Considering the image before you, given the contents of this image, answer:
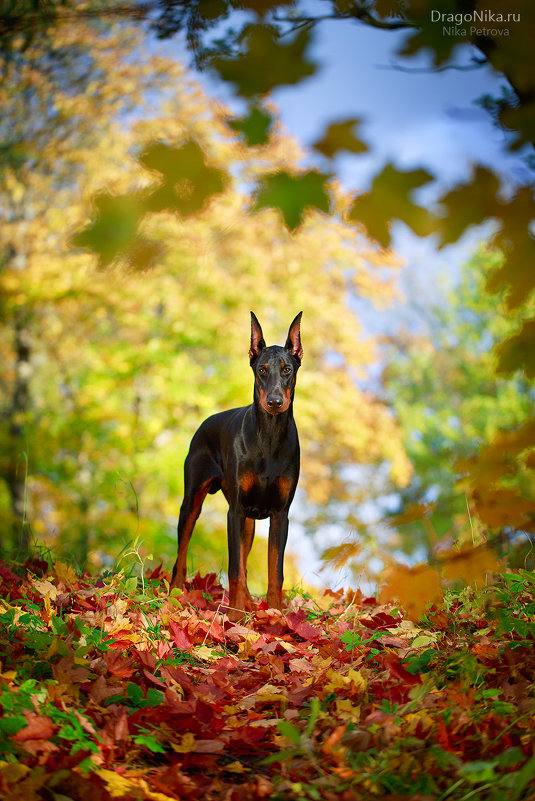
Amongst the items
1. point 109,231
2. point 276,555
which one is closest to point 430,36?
point 109,231

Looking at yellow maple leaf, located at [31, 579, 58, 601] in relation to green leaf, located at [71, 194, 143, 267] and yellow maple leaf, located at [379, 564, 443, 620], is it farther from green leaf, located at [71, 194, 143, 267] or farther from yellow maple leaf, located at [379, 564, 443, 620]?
green leaf, located at [71, 194, 143, 267]

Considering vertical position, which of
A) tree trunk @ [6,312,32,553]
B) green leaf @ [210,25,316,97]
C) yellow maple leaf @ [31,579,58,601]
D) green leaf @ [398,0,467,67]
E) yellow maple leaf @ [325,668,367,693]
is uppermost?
tree trunk @ [6,312,32,553]

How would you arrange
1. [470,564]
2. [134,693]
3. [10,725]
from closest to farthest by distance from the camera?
[10,725]
[470,564]
[134,693]

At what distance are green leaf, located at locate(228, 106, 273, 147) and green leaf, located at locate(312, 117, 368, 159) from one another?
0.14 meters

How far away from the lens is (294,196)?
70.8 inches

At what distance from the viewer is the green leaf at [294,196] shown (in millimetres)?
1799

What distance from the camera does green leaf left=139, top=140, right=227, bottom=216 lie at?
1799mm

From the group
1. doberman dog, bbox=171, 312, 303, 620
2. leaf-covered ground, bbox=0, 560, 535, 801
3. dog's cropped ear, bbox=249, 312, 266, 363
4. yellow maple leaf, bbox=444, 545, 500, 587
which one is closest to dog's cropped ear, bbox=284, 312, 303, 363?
doberman dog, bbox=171, 312, 303, 620

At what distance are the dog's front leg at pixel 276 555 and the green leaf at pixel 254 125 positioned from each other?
9.78ft

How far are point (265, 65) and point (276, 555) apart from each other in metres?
3.17

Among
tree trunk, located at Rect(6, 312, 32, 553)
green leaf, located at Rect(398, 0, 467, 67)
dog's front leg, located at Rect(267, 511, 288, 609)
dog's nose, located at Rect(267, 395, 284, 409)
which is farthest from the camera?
tree trunk, located at Rect(6, 312, 32, 553)

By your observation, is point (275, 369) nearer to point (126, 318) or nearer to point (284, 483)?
point (284, 483)

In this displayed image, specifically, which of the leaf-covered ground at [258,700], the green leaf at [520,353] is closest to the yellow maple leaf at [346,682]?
the leaf-covered ground at [258,700]

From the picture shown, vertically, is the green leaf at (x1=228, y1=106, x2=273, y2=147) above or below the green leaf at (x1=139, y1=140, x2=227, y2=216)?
above
